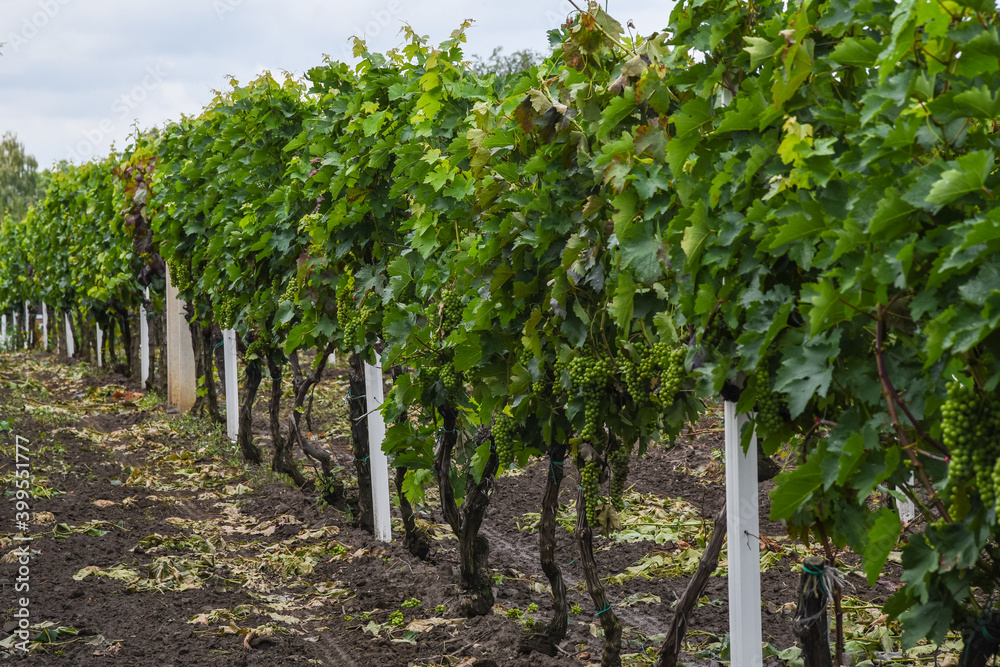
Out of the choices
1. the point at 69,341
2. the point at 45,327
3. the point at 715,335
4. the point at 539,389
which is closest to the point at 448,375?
the point at 539,389

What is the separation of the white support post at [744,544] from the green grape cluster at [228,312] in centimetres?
572

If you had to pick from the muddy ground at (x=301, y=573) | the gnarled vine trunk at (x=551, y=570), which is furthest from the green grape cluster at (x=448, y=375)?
the muddy ground at (x=301, y=573)

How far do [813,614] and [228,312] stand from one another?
606 cm

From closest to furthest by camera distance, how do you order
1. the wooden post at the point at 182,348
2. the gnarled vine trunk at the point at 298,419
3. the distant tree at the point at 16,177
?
1. the gnarled vine trunk at the point at 298,419
2. the wooden post at the point at 182,348
3. the distant tree at the point at 16,177

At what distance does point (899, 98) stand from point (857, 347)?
1.95 feet

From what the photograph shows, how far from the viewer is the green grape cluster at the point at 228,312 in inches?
299

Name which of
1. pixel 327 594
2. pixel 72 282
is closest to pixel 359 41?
pixel 327 594

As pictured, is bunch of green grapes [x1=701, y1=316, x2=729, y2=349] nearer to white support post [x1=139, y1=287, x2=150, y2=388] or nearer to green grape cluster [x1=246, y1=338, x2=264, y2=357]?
green grape cluster [x1=246, y1=338, x2=264, y2=357]

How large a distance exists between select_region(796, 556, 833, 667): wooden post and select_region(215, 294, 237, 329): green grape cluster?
5.90m

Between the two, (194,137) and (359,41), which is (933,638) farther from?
(194,137)

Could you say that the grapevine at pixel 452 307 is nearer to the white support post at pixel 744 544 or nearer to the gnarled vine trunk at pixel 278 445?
the white support post at pixel 744 544

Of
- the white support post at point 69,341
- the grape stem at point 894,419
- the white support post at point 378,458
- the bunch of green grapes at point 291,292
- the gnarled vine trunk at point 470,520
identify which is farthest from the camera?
the white support post at point 69,341

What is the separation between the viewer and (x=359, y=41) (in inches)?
206

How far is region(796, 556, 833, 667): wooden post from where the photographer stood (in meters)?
2.70
